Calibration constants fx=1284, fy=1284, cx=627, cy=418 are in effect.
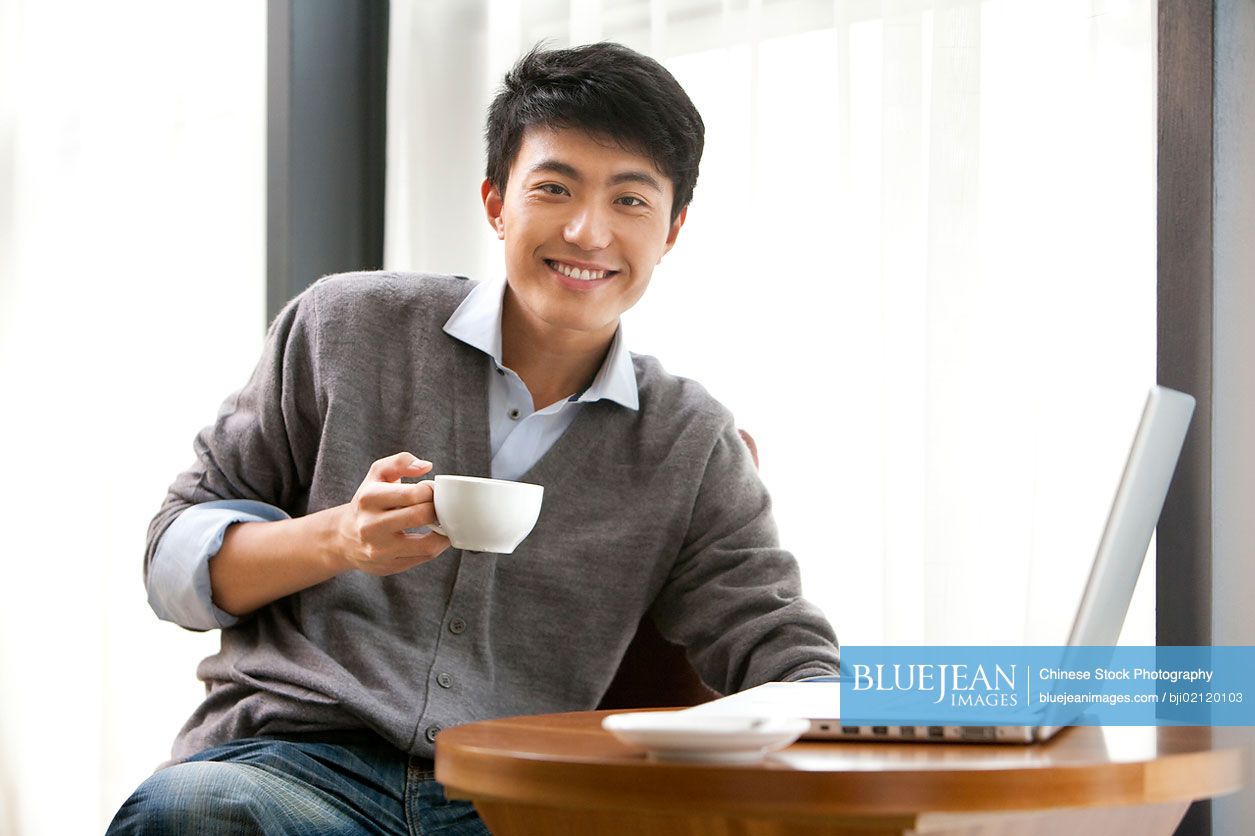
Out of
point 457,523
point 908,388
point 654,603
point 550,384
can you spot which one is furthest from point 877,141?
point 457,523

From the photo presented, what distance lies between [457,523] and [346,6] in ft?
5.33

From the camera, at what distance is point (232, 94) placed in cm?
265

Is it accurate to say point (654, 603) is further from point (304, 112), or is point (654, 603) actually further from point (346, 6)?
point (346, 6)

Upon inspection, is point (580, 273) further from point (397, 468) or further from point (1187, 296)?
point (1187, 296)

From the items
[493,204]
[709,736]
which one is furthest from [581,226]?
[709,736]

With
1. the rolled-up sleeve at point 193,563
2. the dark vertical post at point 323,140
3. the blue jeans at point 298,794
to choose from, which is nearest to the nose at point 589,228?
the rolled-up sleeve at point 193,563

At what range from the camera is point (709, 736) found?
828 millimetres

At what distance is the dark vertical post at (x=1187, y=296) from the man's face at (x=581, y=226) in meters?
0.64

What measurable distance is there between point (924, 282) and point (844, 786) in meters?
1.08

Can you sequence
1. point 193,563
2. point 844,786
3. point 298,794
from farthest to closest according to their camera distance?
point 193,563
point 298,794
point 844,786

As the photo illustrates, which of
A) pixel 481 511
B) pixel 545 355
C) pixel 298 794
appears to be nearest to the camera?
pixel 481 511

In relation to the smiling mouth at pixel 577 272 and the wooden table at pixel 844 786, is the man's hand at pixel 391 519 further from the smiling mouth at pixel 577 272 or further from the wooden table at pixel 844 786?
the smiling mouth at pixel 577 272

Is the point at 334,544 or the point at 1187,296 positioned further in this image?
the point at 1187,296

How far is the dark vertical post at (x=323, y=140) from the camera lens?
2.40 meters
